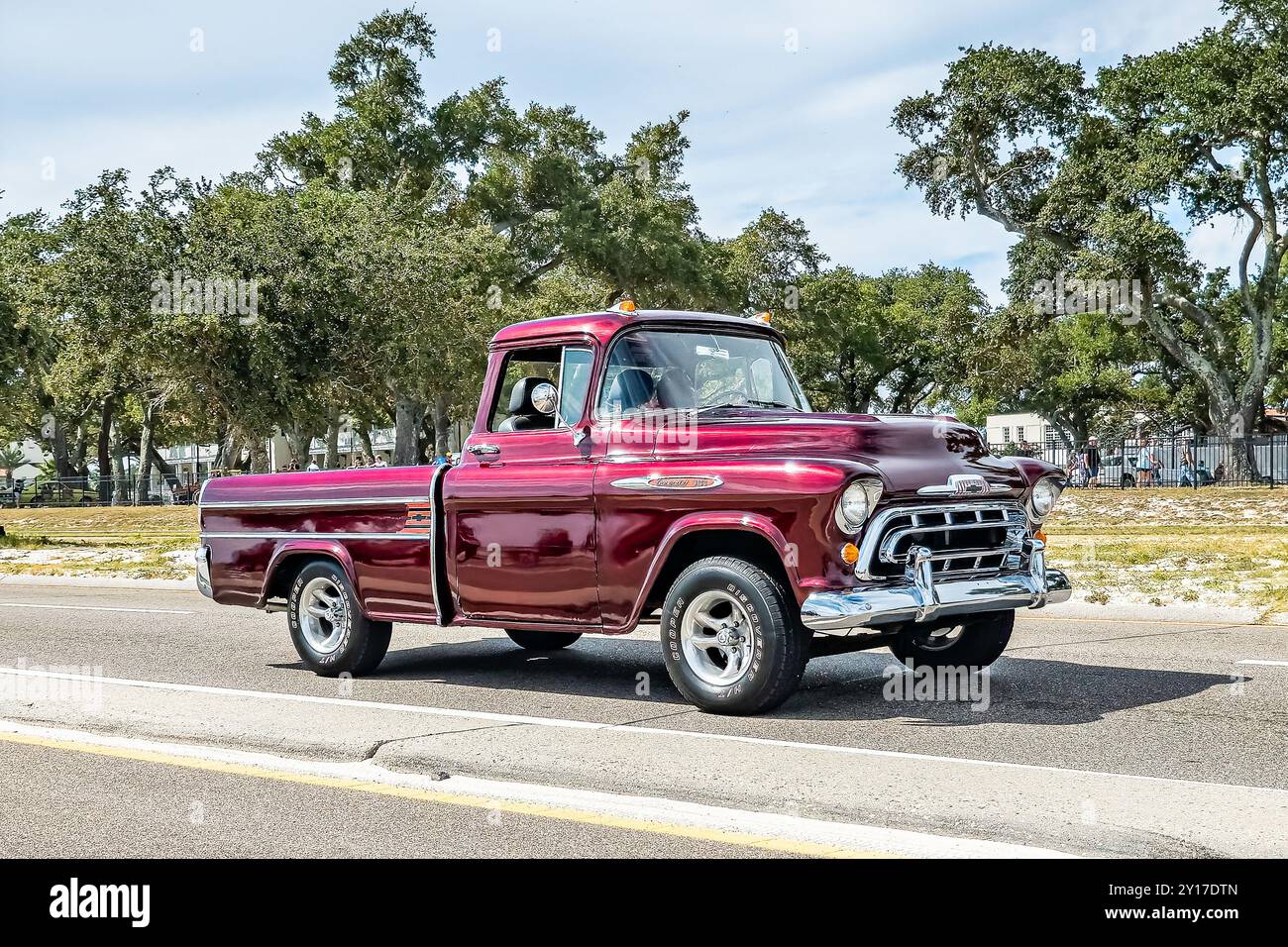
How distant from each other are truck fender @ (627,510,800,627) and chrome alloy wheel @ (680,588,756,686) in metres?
0.33

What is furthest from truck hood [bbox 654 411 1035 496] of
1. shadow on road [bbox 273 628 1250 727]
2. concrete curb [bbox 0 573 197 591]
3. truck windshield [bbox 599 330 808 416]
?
concrete curb [bbox 0 573 197 591]

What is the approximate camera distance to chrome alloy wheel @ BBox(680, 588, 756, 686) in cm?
778

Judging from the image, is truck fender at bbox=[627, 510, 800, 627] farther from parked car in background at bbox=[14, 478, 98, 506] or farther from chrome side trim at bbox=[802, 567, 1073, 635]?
parked car in background at bbox=[14, 478, 98, 506]

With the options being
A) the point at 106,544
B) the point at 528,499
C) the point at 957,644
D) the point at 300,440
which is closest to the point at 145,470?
the point at 300,440

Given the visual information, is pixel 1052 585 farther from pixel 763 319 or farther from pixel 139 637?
pixel 139 637

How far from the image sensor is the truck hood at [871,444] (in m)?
7.71

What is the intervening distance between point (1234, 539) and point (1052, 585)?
42.7ft

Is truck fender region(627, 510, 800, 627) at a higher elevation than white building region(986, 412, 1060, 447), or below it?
below

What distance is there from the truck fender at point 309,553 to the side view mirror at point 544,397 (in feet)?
6.69

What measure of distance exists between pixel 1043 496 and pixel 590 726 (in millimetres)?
3270

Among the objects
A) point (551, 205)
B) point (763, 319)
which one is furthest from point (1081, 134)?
point (763, 319)

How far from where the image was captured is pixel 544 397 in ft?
29.1

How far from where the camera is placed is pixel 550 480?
8.67 m

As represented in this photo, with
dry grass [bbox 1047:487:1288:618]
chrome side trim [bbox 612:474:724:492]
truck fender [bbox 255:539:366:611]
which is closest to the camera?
chrome side trim [bbox 612:474:724:492]
